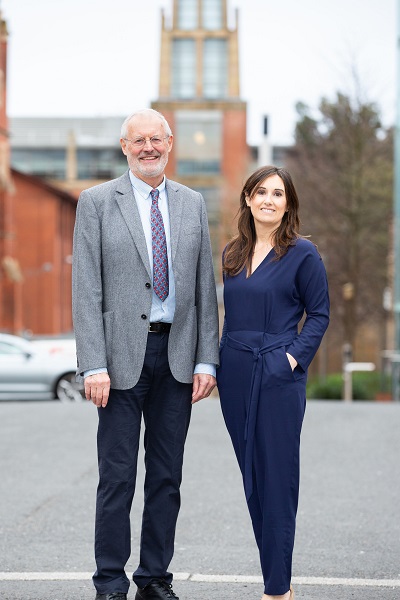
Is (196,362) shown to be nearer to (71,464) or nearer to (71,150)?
(71,464)

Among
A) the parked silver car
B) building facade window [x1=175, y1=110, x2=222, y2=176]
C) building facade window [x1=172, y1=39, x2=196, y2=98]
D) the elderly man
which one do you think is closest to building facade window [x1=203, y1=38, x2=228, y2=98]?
building facade window [x1=172, y1=39, x2=196, y2=98]

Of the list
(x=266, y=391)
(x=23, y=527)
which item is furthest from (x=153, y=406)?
(x=23, y=527)

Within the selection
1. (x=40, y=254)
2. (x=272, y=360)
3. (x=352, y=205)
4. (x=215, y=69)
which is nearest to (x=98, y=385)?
(x=272, y=360)

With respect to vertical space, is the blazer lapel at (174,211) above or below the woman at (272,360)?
above

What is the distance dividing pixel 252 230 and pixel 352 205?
1036 inches

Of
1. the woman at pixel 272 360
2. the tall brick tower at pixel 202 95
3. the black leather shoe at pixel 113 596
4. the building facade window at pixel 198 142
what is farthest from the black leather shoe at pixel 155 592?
the building facade window at pixel 198 142

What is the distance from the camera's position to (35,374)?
21.9 metres

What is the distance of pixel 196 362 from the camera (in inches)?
186

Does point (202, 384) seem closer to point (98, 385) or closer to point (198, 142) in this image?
point (98, 385)

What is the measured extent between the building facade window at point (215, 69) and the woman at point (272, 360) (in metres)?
87.0

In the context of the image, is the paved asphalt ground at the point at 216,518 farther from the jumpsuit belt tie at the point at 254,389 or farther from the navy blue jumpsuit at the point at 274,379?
the jumpsuit belt tie at the point at 254,389

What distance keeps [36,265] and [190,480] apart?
6622cm

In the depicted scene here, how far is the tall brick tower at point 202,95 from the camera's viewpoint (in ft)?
283

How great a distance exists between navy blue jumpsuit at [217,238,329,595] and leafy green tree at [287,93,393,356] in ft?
81.4
